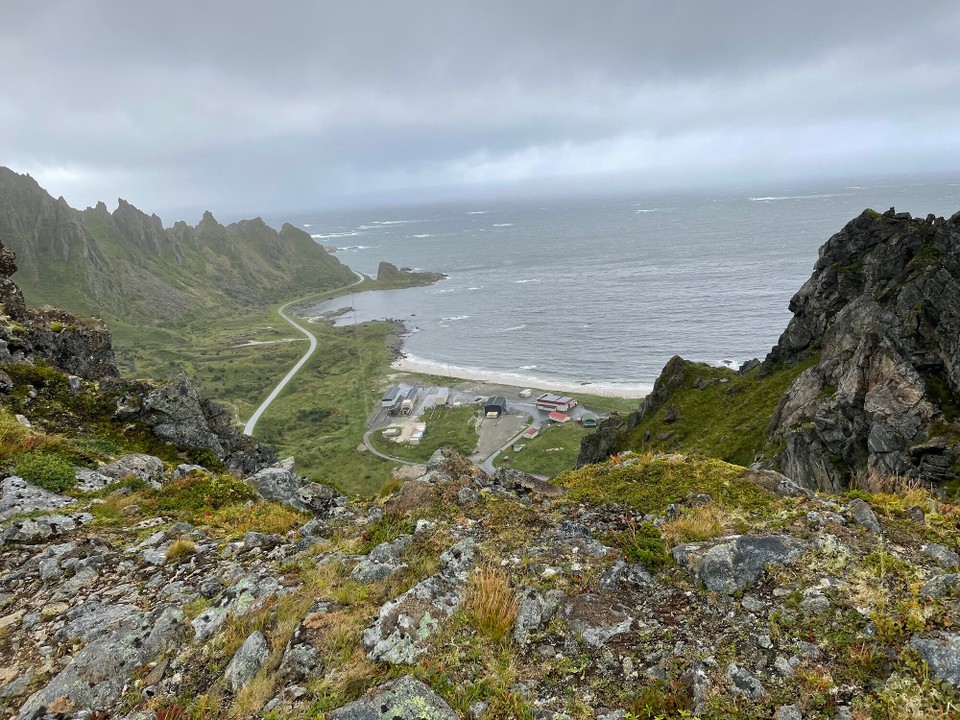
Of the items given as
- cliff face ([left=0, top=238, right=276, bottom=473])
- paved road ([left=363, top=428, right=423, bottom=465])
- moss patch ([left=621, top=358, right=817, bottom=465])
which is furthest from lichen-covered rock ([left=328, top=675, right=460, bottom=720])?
paved road ([left=363, top=428, right=423, bottom=465])

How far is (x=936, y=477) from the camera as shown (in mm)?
32125

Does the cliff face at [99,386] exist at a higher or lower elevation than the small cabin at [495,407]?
higher

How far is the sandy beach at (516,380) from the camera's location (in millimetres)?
112188

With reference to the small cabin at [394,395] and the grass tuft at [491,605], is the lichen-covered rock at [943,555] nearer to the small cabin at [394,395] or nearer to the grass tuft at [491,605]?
the grass tuft at [491,605]

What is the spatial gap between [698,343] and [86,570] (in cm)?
13676

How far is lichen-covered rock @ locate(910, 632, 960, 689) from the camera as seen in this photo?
6180mm

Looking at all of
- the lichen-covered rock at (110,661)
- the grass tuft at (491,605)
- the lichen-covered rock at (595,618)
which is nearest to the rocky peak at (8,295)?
the lichen-covered rock at (110,661)

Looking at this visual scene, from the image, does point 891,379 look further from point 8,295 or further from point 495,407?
point 495,407

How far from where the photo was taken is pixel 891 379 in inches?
1545

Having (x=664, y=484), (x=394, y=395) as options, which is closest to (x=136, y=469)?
(x=664, y=484)

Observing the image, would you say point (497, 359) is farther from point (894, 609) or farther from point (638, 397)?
point (894, 609)

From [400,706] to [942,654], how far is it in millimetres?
7073

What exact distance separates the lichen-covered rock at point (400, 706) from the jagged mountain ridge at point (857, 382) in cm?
2570

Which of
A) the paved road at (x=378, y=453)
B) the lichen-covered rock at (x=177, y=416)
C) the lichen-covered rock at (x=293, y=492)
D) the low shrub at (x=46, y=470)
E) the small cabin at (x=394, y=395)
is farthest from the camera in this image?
the small cabin at (x=394, y=395)
